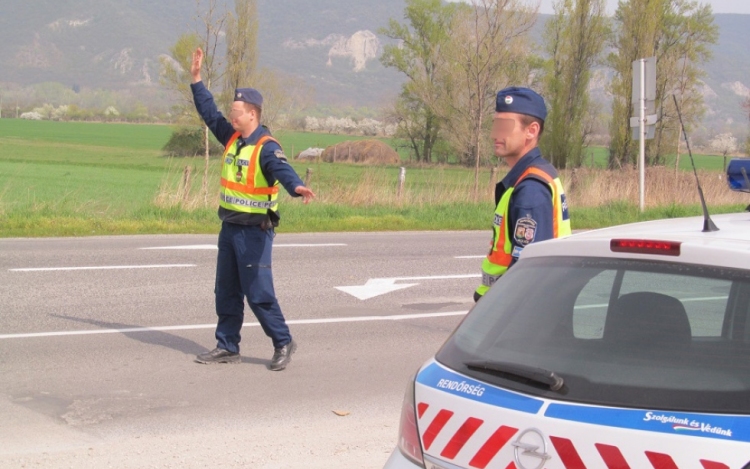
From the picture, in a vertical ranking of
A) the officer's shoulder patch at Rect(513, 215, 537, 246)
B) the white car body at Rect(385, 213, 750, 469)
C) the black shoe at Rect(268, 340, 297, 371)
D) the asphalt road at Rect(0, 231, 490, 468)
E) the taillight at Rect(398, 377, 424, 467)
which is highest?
the officer's shoulder patch at Rect(513, 215, 537, 246)

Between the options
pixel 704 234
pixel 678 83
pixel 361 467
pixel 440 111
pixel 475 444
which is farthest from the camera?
pixel 440 111

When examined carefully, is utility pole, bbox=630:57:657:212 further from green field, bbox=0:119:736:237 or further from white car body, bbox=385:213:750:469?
white car body, bbox=385:213:750:469

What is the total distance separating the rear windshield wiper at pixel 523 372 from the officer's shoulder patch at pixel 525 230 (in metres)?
1.31

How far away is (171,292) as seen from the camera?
32.4ft

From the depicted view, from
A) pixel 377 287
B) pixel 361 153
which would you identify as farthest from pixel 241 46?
pixel 361 153

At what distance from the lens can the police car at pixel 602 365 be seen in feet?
7.95

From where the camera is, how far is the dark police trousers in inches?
259

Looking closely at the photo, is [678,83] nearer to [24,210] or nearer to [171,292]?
[24,210]

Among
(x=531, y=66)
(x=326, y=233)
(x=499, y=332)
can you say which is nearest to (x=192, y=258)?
(x=326, y=233)

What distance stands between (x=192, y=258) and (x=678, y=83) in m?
40.3

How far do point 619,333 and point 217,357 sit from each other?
4.59 meters

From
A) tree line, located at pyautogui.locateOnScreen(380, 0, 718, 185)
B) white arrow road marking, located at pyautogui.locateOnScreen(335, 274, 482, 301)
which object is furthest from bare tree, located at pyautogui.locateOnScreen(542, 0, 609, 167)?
white arrow road marking, located at pyautogui.locateOnScreen(335, 274, 482, 301)

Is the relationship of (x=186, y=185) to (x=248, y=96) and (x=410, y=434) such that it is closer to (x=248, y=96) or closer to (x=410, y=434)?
(x=248, y=96)

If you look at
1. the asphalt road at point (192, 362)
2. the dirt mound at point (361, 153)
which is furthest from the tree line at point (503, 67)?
the asphalt road at point (192, 362)
